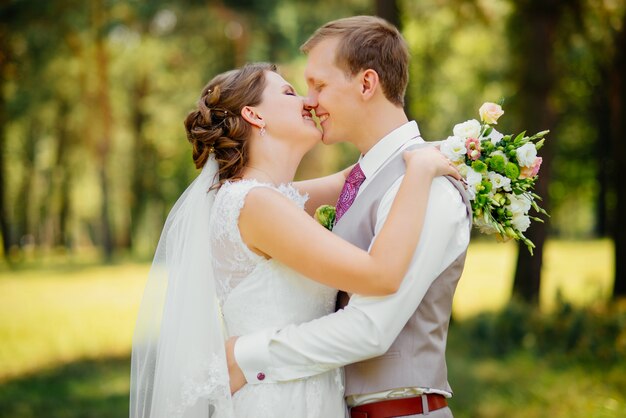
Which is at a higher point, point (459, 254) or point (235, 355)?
point (459, 254)

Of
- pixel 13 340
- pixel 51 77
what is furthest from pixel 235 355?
pixel 51 77

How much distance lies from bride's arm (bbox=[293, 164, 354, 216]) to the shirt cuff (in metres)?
0.98

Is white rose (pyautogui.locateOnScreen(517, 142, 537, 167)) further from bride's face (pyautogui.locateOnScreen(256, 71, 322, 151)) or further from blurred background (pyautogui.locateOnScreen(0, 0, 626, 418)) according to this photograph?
bride's face (pyautogui.locateOnScreen(256, 71, 322, 151))

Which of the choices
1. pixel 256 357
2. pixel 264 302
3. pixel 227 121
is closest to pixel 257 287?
pixel 264 302

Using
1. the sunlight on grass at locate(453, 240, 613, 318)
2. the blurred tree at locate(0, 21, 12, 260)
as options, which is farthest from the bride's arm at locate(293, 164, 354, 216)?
the blurred tree at locate(0, 21, 12, 260)

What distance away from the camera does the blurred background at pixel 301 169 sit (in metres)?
8.41

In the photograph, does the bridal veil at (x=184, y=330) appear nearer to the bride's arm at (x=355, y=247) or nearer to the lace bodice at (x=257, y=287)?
the lace bodice at (x=257, y=287)

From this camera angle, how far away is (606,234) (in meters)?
29.9

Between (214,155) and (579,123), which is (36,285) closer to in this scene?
(214,155)

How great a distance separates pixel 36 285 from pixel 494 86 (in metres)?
14.1

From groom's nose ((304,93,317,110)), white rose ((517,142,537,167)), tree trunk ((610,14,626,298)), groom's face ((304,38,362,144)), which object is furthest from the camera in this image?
tree trunk ((610,14,626,298))

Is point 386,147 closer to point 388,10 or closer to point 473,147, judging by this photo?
point 473,147

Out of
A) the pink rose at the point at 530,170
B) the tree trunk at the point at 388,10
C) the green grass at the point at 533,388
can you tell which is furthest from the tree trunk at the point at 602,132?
the pink rose at the point at 530,170

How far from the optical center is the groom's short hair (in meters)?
3.01
